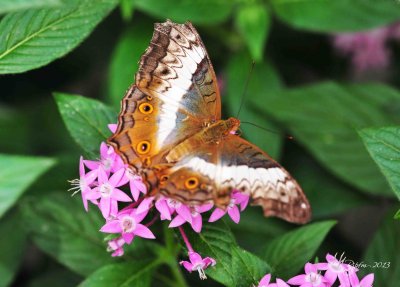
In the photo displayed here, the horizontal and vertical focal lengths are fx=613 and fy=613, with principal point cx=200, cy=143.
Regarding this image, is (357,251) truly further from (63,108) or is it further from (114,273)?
(63,108)

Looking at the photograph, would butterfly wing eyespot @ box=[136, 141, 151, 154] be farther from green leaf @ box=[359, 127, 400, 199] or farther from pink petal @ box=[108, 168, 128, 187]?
green leaf @ box=[359, 127, 400, 199]

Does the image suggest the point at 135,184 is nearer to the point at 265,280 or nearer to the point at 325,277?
the point at 265,280

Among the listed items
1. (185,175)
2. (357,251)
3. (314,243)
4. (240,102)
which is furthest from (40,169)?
(357,251)

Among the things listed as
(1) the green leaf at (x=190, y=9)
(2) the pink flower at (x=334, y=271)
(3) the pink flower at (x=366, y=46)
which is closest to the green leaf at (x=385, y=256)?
(2) the pink flower at (x=334, y=271)

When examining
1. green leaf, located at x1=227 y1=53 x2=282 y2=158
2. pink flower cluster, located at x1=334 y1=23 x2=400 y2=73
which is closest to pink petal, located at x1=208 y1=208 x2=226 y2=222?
green leaf, located at x1=227 y1=53 x2=282 y2=158

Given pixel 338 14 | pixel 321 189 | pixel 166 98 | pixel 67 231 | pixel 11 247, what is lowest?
pixel 11 247

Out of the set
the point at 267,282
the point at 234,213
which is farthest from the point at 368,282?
the point at 234,213
